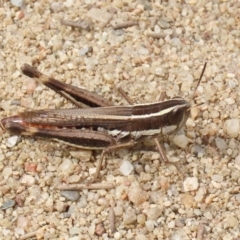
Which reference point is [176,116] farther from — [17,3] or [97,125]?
[17,3]

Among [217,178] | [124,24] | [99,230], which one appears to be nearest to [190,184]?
[217,178]

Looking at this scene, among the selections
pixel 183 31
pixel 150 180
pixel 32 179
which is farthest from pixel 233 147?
pixel 32 179

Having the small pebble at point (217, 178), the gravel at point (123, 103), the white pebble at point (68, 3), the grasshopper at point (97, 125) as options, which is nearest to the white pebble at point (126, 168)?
the gravel at point (123, 103)

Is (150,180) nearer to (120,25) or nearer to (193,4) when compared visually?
(120,25)

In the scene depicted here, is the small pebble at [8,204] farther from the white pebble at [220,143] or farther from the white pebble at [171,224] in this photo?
the white pebble at [220,143]

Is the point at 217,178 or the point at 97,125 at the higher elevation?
the point at 97,125

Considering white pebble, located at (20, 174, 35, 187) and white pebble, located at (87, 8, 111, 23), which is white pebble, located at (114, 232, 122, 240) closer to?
white pebble, located at (20, 174, 35, 187)
